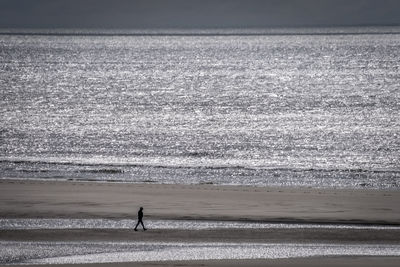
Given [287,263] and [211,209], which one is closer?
[287,263]

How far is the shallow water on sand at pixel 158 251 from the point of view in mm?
26500

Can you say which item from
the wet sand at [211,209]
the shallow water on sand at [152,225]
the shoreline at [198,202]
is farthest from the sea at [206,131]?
the shallow water on sand at [152,225]

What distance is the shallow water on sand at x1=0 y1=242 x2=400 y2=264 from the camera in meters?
26.5

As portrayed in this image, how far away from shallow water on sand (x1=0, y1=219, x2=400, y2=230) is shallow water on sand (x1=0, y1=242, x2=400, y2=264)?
3.04 meters

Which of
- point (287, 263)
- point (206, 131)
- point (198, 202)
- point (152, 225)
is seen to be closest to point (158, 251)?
point (287, 263)

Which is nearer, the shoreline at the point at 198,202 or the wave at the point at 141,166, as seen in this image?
the shoreline at the point at 198,202

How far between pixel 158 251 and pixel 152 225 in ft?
15.5

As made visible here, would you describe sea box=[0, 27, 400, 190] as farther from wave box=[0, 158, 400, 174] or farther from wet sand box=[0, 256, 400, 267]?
wet sand box=[0, 256, 400, 267]

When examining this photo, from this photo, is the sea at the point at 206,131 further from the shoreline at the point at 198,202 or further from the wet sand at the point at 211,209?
the wet sand at the point at 211,209

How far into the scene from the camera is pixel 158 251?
27.6m

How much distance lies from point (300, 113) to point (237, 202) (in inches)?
1976

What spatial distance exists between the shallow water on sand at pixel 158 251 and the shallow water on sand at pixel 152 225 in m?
3.04

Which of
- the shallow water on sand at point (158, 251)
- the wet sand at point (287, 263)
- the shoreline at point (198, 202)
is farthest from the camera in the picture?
the shoreline at point (198, 202)

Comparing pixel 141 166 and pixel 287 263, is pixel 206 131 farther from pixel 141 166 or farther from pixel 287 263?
pixel 287 263
